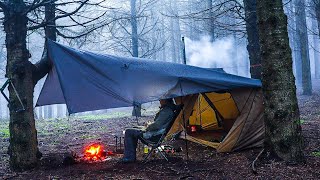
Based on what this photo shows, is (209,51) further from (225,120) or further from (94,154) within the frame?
(94,154)

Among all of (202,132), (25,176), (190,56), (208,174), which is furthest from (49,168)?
(190,56)

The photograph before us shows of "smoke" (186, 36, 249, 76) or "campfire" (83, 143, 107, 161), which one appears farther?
"smoke" (186, 36, 249, 76)

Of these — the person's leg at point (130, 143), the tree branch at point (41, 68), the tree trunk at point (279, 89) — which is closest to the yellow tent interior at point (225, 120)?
the person's leg at point (130, 143)

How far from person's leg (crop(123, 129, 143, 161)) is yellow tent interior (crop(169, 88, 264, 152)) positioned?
1015 millimetres

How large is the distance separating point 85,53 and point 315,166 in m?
4.47

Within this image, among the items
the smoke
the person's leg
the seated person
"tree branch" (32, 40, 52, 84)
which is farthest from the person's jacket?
the smoke

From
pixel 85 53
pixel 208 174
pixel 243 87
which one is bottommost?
pixel 208 174

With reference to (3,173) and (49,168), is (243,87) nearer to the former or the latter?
(49,168)

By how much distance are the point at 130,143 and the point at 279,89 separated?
9.83ft

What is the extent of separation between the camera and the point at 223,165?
18.6 ft

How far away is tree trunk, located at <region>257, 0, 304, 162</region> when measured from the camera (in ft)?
16.9

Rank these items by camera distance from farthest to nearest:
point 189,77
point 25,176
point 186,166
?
point 189,77
point 186,166
point 25,176

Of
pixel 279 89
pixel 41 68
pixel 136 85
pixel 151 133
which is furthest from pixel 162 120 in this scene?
pixel 41 68

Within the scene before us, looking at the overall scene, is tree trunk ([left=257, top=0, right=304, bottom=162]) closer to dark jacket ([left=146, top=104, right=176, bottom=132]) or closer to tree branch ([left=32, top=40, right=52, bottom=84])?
dark jacket ([left=146, top=104, right=176, bottom=132])
